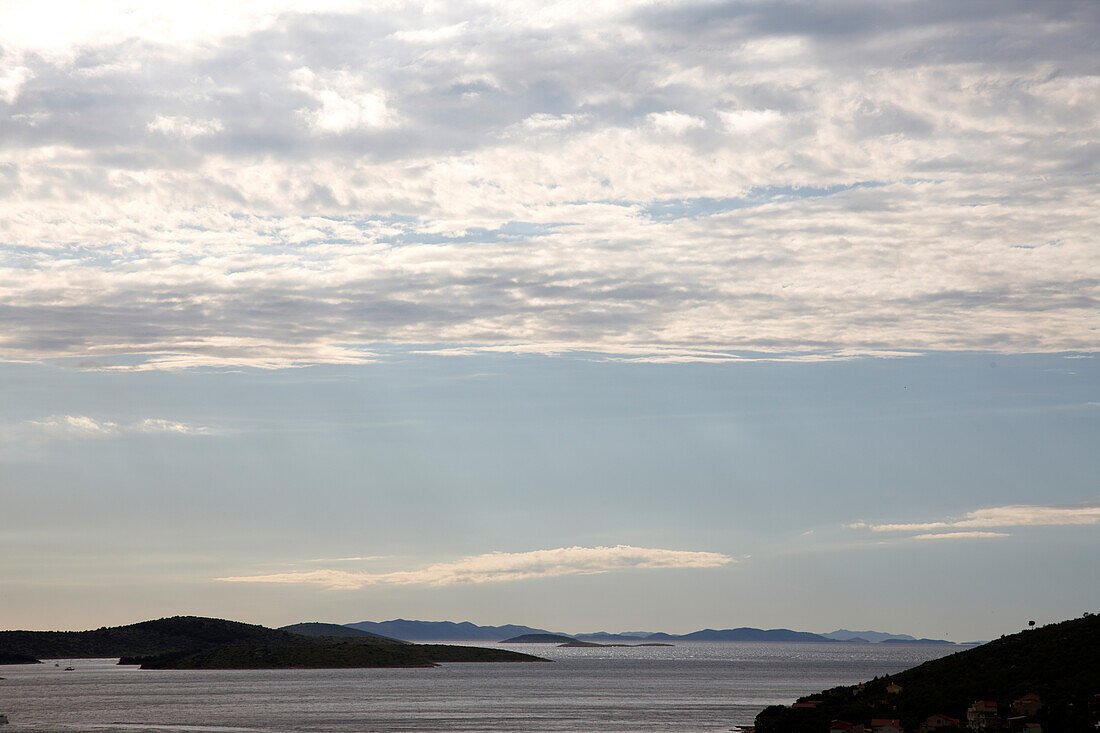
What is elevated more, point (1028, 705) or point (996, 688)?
point (996, 688)

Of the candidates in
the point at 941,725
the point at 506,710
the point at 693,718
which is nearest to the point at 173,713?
the point at 506,710

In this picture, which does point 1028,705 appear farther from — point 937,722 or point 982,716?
point 937,722

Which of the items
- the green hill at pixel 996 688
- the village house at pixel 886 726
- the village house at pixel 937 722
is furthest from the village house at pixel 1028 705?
the village house at pixel 886 726

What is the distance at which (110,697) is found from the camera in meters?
184

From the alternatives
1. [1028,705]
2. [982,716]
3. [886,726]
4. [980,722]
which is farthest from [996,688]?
[886,726]

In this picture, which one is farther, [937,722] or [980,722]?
[937,722]

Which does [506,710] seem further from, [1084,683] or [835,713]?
[1084,683]

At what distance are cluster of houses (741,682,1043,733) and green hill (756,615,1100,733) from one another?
31.9 inches

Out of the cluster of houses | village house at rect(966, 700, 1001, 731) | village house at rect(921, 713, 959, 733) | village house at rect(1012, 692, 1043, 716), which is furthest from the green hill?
village house at rect(966, 700, 1001, 731)

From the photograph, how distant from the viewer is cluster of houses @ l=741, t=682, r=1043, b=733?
7888 cm

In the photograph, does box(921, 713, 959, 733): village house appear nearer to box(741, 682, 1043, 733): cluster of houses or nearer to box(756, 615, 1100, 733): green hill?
box(741, 682, 1043, 733): cluster of houses

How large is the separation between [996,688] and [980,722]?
13.2 m

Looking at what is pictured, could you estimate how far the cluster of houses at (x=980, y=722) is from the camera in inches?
3105

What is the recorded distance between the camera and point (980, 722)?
8138cm
